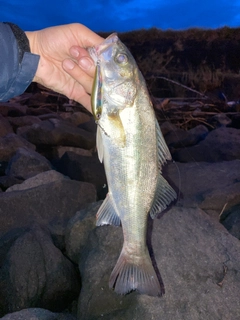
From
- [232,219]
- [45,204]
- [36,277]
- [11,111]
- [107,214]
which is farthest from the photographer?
[11,111]

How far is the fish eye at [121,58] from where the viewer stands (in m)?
2.62

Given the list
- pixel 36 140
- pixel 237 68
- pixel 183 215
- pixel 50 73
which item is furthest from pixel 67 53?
pixel 237 68

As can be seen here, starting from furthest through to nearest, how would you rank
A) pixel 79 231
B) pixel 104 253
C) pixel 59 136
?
pixel 59 136 → pixel 79 231 → pixel 104 253

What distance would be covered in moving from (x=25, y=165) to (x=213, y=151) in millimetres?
4394

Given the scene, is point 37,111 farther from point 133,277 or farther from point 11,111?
point 133,277

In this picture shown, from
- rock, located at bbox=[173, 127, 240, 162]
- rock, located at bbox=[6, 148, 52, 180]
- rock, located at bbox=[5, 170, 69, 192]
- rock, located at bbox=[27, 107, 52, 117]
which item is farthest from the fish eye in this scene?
rock, located at bbox=[27, 107, 52, 117]

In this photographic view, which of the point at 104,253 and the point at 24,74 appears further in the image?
the point at 104,253

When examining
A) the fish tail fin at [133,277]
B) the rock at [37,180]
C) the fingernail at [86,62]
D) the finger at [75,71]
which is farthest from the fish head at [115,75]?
the rock at [37,180]

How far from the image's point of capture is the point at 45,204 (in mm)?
5992

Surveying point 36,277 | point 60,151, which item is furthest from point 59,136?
point 36,277

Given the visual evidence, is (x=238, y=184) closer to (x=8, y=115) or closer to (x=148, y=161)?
(x=148, y=161)

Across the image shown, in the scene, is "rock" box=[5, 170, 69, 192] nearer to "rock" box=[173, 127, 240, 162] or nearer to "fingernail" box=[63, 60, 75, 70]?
"fingernail" box=[63, 60, 75, 70]

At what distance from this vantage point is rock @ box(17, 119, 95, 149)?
10.8 m

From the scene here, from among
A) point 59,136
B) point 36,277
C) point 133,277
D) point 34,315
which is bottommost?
point 59,136
